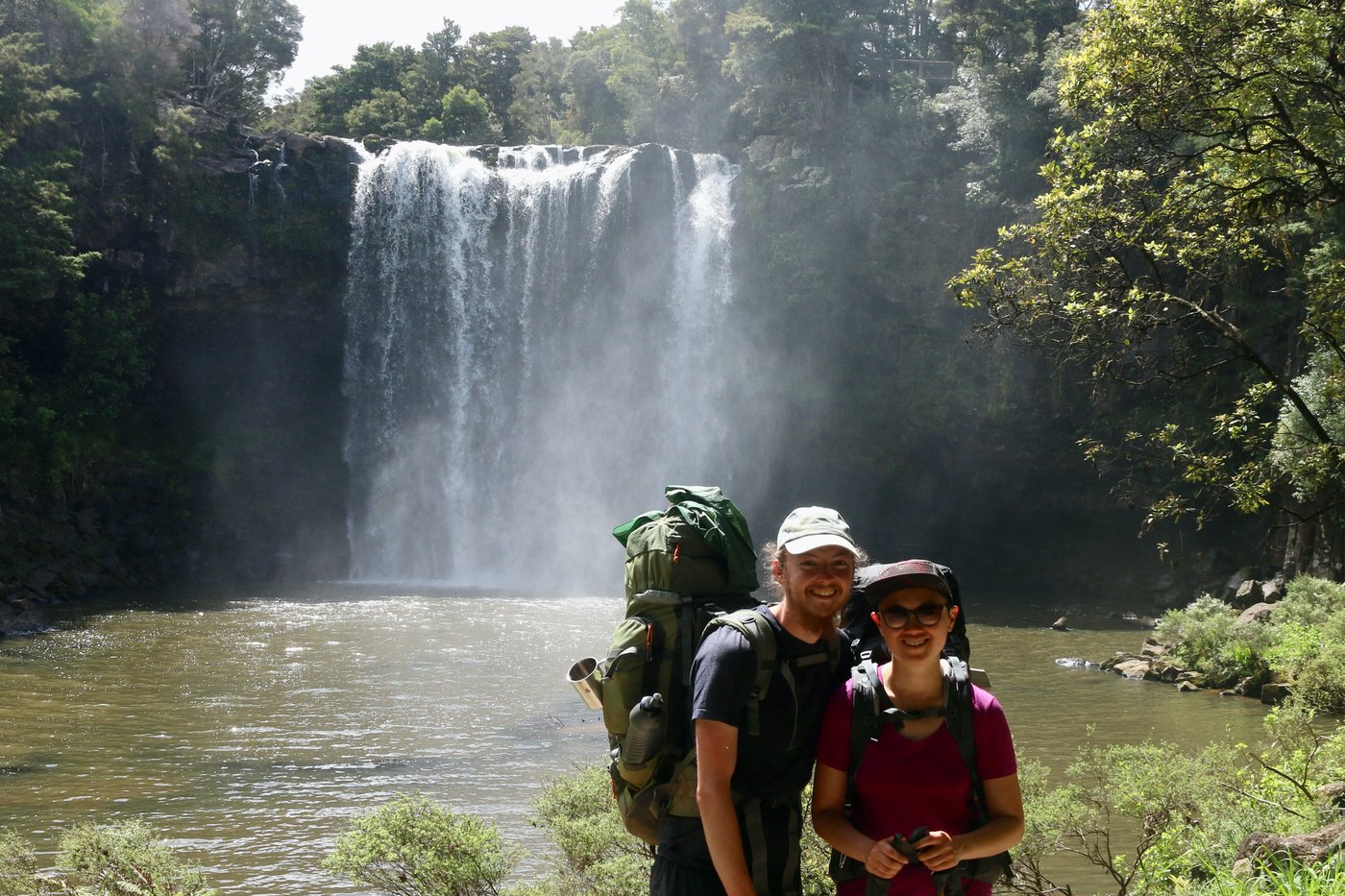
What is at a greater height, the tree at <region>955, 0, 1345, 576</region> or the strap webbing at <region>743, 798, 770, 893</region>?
the tree at <region>955, 0, 1345, 576</region>

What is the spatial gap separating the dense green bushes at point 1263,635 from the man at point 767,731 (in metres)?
9.98

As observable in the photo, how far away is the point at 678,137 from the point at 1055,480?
61.1 ft

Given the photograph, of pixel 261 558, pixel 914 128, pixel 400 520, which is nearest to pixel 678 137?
pixel 914 128

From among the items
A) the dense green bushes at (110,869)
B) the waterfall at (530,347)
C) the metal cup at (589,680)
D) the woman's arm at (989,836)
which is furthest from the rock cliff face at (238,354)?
the woman's arm at (989,836)

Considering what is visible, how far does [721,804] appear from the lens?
2.64 metres

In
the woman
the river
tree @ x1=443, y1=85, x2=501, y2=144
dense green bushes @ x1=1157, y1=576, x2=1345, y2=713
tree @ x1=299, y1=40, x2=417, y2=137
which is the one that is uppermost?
tree @ x1=299, y1=40, x2=417, y2=137

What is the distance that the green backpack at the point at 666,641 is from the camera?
292 centimetres

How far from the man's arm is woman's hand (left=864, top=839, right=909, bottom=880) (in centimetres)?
31

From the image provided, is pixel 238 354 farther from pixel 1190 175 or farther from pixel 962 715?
pixel 962 715

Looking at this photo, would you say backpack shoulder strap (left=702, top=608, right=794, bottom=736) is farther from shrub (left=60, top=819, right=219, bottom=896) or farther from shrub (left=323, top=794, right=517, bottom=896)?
shrub (left=60, top=819, right=219, bottom=896)

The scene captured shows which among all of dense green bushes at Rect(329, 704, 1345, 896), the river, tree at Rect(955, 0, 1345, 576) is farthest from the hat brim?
the river

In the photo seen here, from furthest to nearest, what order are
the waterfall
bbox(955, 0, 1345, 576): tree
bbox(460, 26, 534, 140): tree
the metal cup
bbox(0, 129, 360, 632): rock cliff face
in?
bbox(460, 26, 534, 140): tree, the waterfall, bbox(0, 129, 360, 632): rock cliff face, bbox(955, 0, 1345, 576): tree, the metal cup

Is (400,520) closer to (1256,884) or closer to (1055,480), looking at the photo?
(1055,480)

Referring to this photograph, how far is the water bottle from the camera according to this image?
288 cm
